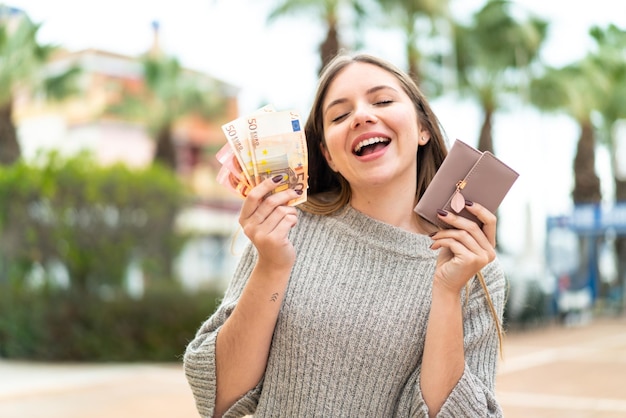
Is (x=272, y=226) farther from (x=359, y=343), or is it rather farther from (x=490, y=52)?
(x=490, y=52)

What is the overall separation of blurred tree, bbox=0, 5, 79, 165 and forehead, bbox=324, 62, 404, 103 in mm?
15764

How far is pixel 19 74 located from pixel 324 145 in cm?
1645

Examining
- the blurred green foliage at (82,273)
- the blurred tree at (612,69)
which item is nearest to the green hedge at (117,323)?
the blurred green foliage at (82,273)

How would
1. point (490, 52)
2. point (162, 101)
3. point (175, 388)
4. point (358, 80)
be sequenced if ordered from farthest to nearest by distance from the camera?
point (162, 101)
point (490, 52)
point (175, 388)
point (358, 80)

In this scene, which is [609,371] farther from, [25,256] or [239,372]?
[239,372]

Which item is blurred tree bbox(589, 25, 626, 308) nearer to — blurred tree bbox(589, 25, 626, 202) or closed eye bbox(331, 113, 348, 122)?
blurred tree bbox(589, 25, 626, 202)

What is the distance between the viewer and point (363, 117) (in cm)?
213

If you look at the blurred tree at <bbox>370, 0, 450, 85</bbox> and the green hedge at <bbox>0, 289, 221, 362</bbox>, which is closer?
the green hedge at <bbox>0, 289, 221, 362</bbox>

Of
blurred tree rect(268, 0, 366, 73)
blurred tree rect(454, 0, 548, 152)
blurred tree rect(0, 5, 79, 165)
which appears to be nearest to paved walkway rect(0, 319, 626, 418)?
blurred tree rect(0, 5, 79, 165)

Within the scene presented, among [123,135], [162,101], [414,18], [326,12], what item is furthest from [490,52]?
[123,135]

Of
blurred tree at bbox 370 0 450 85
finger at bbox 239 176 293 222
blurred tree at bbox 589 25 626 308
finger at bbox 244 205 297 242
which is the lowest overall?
finger at bbox 244 205 297 242

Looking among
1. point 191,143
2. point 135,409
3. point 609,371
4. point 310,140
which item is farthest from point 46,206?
point 191,143

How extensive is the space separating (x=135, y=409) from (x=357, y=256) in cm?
722

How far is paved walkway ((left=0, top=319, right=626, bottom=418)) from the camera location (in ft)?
28.0
